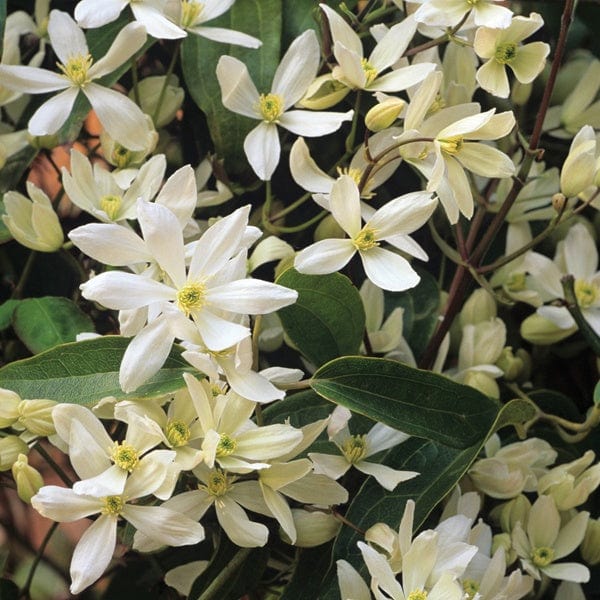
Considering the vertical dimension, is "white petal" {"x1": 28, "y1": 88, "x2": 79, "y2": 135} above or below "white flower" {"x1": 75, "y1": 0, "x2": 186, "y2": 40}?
below

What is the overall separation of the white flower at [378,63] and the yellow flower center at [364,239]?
8 centimetres

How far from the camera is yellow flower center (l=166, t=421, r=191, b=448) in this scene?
0.41 m

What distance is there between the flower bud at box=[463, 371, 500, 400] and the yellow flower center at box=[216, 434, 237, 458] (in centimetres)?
18

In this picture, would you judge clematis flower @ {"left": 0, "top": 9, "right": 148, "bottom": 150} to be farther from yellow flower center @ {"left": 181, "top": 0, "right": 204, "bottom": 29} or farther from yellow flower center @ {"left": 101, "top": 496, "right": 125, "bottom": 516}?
yellow flower center @ {"left": 101, "top": 496, "right": 125, "bottom": 516}

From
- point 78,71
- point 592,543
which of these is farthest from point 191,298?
point 592,543

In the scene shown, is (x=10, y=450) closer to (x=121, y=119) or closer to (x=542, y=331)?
(x=121, y=119)

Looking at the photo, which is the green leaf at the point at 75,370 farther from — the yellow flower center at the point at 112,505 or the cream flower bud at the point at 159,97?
the cream flower bud at the point at 159,97

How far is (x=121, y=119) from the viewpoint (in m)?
0.50

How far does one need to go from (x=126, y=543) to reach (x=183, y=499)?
0.18ft

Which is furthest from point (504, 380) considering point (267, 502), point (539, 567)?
point (267, 502)

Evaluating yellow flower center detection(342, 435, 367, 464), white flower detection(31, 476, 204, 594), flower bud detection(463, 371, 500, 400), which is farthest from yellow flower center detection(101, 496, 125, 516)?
flower bud detection(463, 371, 500, 400)

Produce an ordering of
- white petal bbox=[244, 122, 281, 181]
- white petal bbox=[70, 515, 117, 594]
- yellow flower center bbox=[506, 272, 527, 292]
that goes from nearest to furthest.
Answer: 1. white petal bbox=[70, 515, 117, 594]
2. white petal bbox=[244, 122, 281, 181]
3. yellow flower center bbox=[506, 272, 527, 292]

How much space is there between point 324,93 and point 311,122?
3 centimetres

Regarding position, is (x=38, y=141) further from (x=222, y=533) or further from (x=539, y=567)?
(x=539, y=567)
